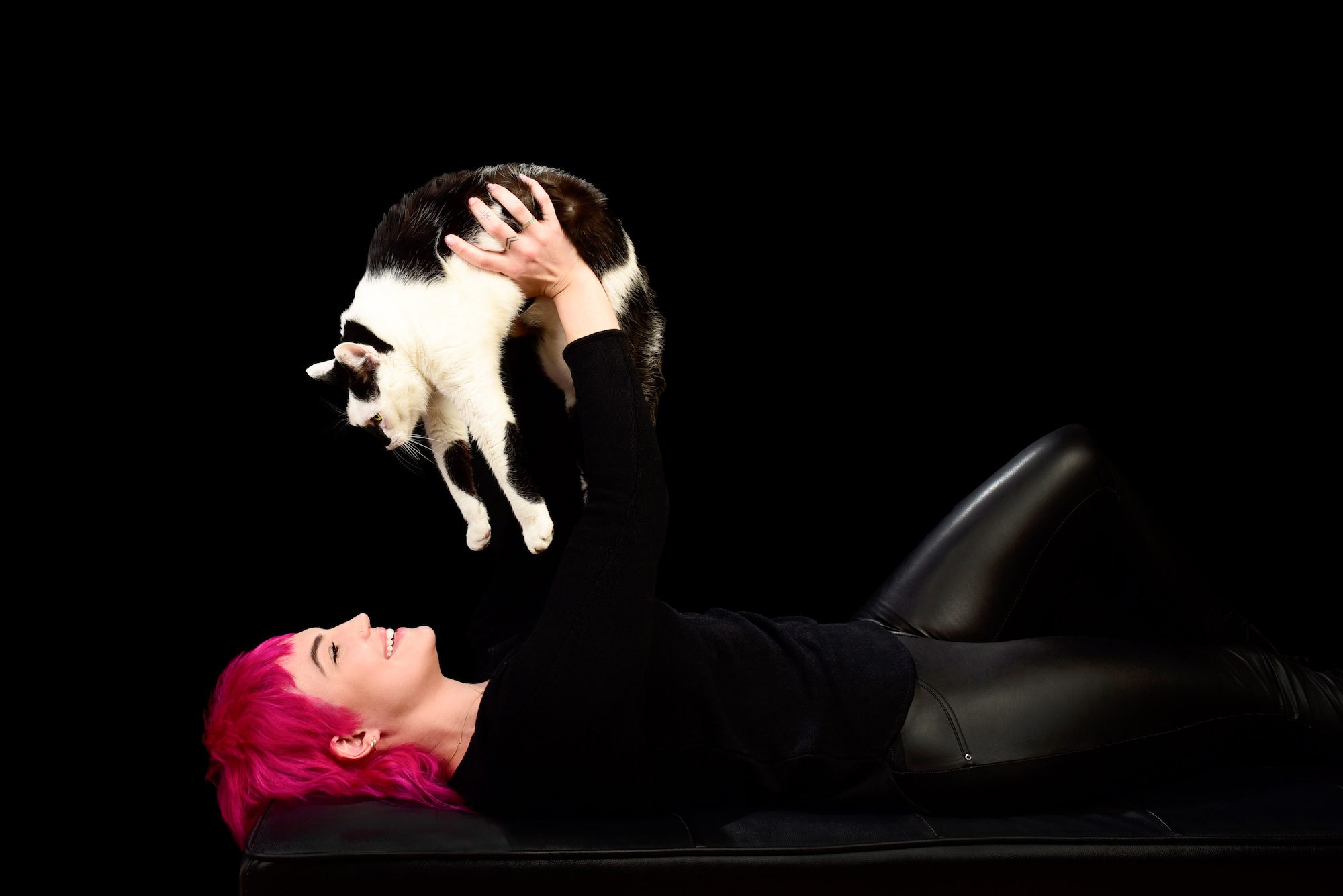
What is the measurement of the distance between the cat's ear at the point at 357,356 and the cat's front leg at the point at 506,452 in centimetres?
14

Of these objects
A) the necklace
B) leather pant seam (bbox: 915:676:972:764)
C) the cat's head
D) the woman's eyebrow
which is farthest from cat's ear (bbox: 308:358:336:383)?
leather pant seam (bbox: 915:676:972:764)

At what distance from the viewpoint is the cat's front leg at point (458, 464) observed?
6.80 feet

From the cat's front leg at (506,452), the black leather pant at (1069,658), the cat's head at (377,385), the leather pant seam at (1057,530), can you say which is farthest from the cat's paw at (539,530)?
the leather pant seam at (1057,530)

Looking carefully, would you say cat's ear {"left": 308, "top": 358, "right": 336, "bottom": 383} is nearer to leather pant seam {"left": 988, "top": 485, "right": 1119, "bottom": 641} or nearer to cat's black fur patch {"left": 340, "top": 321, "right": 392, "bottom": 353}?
cat's black fur patch {"left": 340, "top": 321, "right": 392, "bottom": 353}

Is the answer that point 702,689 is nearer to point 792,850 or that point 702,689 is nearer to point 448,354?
point 792,850

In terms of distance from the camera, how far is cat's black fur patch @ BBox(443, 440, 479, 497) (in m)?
2.10

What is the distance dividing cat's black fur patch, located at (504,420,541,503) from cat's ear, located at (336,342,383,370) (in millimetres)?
236

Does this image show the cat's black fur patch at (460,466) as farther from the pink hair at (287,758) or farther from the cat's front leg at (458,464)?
the pink hair at (287,758)

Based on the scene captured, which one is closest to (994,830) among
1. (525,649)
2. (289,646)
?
(525,649)

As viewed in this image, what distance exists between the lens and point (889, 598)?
2469mm

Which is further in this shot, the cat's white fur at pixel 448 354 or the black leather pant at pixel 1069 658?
the black leather pant at pixel 1069 658

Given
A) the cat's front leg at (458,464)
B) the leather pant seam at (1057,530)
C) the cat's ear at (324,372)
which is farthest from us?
the leather pant seam at (1057,530)

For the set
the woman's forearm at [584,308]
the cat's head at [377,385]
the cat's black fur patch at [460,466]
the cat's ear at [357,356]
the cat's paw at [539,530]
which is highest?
the woman's forearm at [584,308]

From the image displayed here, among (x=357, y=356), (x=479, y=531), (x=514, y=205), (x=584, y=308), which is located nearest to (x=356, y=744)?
(x=479, y=531)
